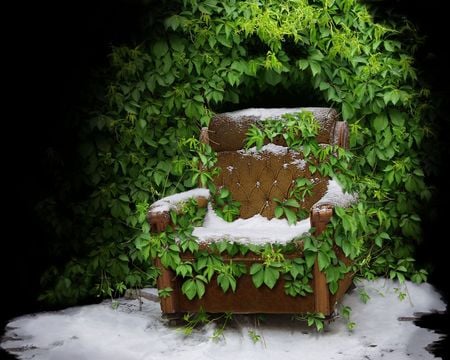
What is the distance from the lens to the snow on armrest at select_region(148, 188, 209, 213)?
10.8ft

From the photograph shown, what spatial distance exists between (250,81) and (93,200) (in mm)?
1238

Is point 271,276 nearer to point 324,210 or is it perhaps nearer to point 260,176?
point 324,210

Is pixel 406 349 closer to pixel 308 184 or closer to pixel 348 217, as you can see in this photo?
pixel 348 217

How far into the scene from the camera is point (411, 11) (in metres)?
3.90

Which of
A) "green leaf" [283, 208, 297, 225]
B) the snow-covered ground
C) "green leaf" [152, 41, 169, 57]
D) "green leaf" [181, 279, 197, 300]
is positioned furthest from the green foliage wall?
"green leaf" [181, 279, 197, 300]

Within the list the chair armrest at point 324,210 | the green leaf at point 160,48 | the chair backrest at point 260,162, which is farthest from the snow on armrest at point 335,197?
the green leaf at point 160,48

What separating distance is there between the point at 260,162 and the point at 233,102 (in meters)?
0.51

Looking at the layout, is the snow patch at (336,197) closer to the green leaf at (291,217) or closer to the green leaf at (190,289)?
the green leaf at (291,217)

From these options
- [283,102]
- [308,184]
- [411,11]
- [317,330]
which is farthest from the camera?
[283,102]

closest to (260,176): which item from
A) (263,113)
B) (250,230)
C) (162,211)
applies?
(263,113)

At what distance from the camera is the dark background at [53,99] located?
389 cm

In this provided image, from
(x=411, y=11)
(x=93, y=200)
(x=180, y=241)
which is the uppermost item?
(x=411, y=11)

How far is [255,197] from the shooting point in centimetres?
379

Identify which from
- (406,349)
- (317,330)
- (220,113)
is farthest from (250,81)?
(406,349)
